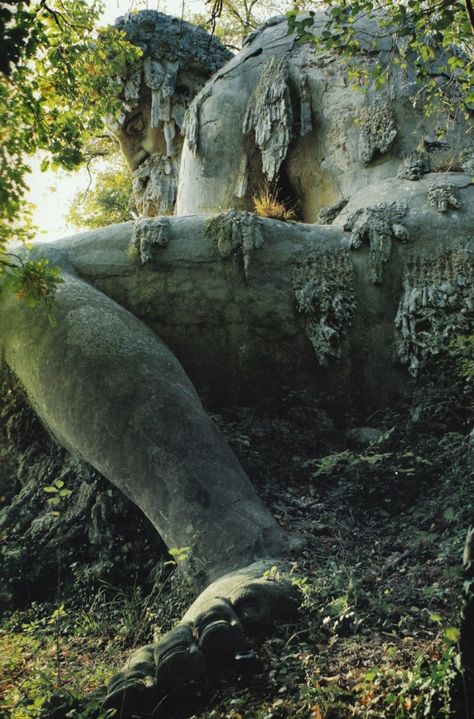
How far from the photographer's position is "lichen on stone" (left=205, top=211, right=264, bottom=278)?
6.97m

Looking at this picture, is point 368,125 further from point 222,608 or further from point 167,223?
point 222,608

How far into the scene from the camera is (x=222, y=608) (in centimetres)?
382

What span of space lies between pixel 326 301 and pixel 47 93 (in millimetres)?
3303

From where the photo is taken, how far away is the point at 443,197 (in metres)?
7.20

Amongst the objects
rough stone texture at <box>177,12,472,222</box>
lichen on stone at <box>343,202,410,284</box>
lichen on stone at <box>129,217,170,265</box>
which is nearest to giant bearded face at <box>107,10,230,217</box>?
rough stone texture at <box>177,12,472,222</box>

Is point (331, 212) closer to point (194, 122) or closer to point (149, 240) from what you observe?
point (149, 240)

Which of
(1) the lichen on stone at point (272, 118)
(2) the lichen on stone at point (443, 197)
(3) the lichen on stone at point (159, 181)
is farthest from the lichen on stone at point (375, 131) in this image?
(3) the lichen on stone at point (159, 181)

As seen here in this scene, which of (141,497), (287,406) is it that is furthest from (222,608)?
(287,406)

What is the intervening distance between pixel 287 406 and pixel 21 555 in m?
2.87

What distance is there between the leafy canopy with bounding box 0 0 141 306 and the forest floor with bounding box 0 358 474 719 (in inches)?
94.5

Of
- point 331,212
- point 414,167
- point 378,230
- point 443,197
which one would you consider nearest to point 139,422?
point 378,230

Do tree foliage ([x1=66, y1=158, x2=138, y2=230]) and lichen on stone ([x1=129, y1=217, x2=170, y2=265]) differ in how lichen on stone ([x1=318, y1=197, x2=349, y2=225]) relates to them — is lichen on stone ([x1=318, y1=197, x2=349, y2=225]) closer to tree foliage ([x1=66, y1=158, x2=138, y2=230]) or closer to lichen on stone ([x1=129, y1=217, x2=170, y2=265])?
lichen on stone ([x1=129, y1=217, x2=170, y2=265])

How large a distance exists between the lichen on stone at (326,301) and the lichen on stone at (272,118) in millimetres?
3006

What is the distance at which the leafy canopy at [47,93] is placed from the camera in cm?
333
